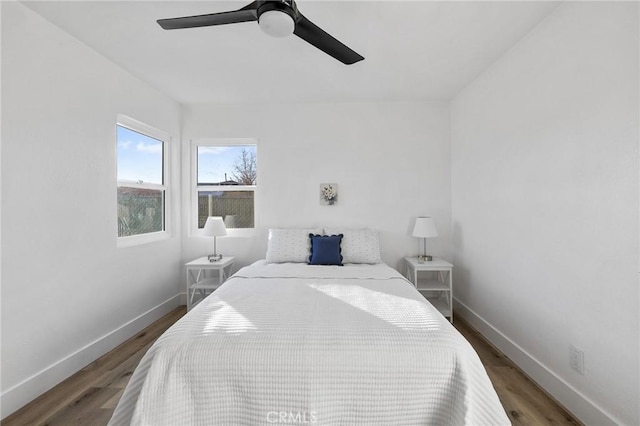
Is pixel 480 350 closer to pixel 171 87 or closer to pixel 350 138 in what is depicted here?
pixel 350 138

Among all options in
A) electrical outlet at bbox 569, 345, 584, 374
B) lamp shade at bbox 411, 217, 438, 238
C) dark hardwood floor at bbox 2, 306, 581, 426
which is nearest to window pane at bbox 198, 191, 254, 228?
dark hardwood floor at bbox 2, 306, 581, 426

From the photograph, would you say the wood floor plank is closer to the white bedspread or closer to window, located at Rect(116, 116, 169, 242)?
the white bedspread

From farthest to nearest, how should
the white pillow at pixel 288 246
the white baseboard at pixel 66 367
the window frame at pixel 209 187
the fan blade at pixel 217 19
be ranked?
the window frame at pixel 209 187 → the white pillow at pixel 288 246 → the white baseboard at pixel 66 367 → the fan blade at pixel 217 19

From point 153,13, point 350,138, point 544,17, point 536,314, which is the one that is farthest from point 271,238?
point 544,17

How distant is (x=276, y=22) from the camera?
1.30 meters

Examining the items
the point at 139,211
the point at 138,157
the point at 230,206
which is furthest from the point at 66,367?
the point at 230,206

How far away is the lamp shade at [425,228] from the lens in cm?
301

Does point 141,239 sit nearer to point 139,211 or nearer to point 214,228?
point 139,211

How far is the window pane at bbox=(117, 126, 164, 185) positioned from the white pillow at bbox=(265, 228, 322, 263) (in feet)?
4.81

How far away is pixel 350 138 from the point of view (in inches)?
132

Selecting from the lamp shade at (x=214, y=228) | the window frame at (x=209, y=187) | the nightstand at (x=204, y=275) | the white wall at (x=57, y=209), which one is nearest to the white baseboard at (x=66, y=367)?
the white wall at (x=57, y=209)

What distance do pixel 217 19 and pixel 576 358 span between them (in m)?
2.75

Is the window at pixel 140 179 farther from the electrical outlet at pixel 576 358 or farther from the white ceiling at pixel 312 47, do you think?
the electrical outlet at pixel 576 358

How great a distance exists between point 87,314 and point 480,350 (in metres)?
3.21
